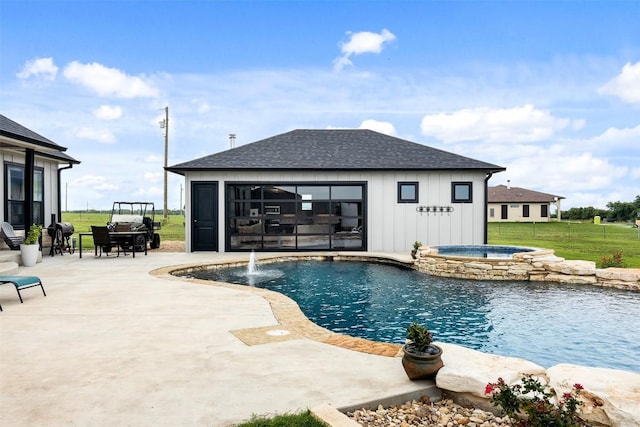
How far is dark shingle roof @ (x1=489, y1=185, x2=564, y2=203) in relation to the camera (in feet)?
145

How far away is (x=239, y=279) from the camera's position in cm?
990

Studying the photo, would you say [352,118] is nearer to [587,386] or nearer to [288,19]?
[288,19]

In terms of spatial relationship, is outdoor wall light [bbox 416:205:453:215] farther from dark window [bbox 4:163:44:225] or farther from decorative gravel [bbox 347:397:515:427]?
dark window [bbox 4:163:44:225]

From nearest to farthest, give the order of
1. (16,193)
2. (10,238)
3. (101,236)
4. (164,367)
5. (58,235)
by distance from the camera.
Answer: (164,367) < (10,238) < (101,236) < (16,193) < (58,235)

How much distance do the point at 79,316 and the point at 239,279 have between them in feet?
14.4

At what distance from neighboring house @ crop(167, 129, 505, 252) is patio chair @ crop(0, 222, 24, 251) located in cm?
501

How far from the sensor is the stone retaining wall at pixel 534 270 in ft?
30.8

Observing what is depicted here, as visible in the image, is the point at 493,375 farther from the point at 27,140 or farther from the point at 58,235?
the point at 58,235

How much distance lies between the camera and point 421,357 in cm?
347

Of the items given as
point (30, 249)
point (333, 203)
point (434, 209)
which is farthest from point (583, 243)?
point (30, 249)

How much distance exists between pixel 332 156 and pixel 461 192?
16.4ft

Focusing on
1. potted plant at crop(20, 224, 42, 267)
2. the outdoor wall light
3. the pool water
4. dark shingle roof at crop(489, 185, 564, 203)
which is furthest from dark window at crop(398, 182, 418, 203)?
dark shingle roof at crop(489, 185, 564, 203)

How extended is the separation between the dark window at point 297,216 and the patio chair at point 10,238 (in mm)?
6416

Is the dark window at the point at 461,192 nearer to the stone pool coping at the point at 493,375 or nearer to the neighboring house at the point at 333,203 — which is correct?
the neighboring house at the point at 333,203
